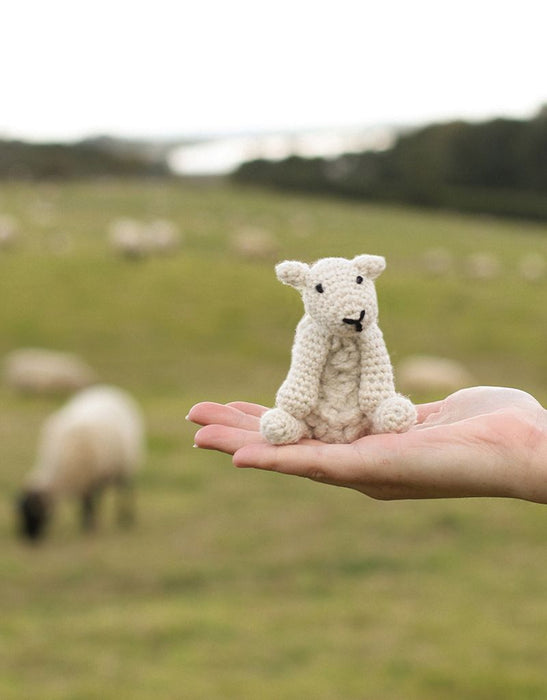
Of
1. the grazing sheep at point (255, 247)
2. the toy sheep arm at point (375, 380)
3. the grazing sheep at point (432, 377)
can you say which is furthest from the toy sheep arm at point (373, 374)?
the grazing sheep at point (255, 247)

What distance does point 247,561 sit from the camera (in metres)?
11.5

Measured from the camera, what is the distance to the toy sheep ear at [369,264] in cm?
372

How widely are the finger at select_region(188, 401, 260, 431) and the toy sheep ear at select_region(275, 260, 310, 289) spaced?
2.01 feet

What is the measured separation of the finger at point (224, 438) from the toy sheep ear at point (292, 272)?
0.67 m

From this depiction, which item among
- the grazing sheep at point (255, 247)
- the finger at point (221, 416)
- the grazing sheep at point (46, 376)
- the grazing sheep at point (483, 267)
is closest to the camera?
the finger at point (221, 416)

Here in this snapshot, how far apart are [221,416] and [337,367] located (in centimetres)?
58

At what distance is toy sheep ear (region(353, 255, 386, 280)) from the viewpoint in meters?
3.72

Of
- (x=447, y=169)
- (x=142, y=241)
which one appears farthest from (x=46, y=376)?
(x=447, y=169)

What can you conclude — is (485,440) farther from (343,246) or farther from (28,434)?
(343,246)

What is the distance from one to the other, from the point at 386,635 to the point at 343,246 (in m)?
23.3

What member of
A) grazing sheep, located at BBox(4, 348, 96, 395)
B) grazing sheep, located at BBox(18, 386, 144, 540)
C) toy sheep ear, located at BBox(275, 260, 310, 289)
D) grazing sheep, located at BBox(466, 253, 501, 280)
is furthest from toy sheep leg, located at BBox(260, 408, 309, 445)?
grazing sheep, located at BBox(466, 253, 501, 280)

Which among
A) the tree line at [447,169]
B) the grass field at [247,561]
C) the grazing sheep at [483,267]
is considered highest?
the tree line at [447,169]

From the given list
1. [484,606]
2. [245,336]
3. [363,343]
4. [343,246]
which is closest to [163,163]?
[343,246]

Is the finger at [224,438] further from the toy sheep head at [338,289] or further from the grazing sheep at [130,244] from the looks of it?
the grazing sheep at [130,244]
